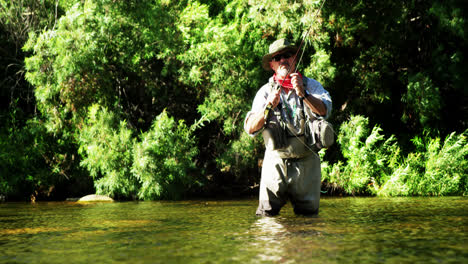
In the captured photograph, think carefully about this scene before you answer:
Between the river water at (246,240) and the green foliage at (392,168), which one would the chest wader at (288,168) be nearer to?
the river water at (246,240)

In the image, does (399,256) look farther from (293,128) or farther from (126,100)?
(126,100)

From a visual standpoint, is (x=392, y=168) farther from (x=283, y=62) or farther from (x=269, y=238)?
(x=269, y=238)

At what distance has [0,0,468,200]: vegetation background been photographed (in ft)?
36.3

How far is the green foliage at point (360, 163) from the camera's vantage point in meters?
11.4

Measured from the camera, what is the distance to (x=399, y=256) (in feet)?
9.55

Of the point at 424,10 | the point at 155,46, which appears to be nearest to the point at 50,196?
the point at 155,46

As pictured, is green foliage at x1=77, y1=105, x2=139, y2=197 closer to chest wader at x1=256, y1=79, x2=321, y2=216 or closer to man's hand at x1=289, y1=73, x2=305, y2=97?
chest wader at x1=256, y1=79, x2=321, y2=216

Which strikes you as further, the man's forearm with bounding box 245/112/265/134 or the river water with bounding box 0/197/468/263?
the man's forearm with bounding box 245/112/265/134

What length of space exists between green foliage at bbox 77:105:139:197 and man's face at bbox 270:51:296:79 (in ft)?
19.5

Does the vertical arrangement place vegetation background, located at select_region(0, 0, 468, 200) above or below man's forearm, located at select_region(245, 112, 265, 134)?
above

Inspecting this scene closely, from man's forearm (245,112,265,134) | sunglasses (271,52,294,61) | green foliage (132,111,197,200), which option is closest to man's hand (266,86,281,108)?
man's forearm (245,112,265,134)

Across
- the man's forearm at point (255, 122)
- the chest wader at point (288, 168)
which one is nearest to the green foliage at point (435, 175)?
the chest wader at point (288, 168)

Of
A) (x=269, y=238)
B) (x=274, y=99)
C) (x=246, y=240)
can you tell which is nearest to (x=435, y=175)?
(x=274, y=99)

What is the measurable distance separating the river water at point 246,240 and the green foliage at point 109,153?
5.34m
